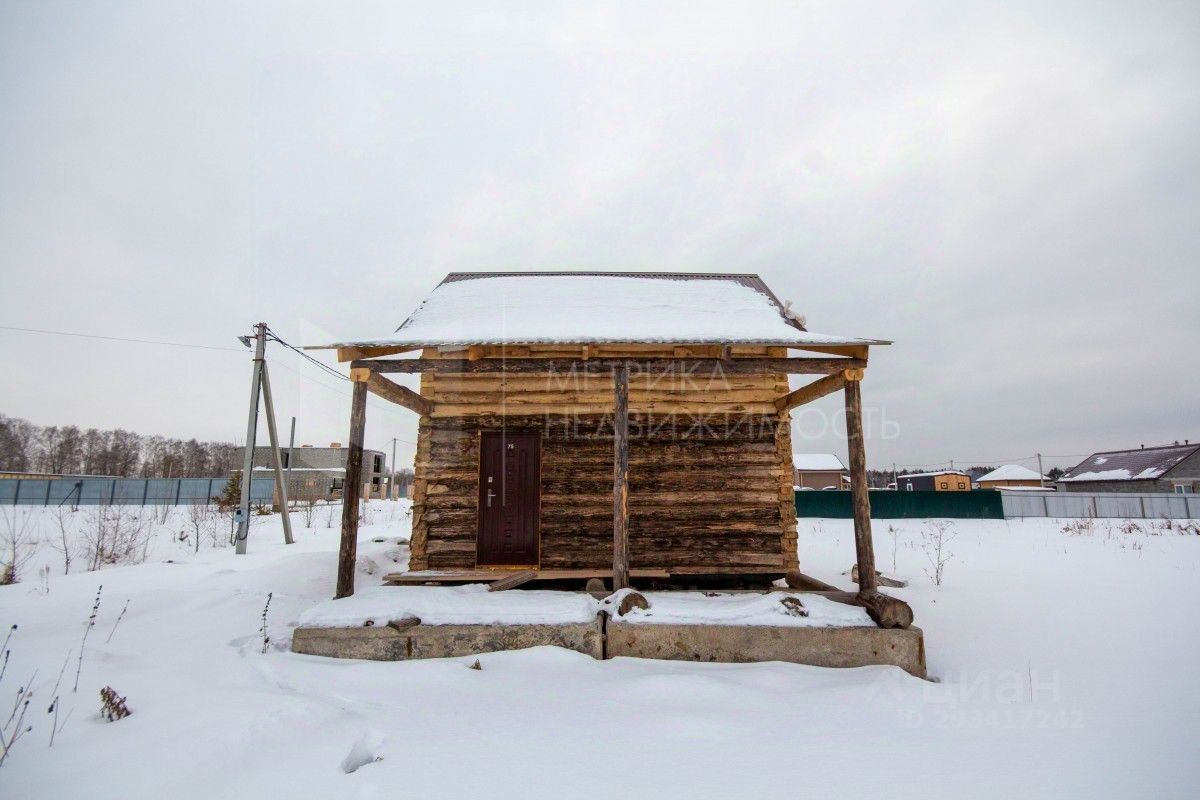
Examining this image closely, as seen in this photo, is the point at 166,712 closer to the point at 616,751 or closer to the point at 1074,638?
the point at 616,751

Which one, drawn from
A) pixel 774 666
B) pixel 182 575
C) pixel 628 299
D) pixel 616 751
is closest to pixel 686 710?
pixel 616 751

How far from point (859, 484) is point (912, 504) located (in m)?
20.9

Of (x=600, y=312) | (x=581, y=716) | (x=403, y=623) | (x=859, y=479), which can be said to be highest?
(x=600, y=312)

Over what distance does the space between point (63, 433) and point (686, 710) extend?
93.9m

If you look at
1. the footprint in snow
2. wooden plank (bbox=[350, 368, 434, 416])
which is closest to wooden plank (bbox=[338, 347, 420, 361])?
wooden plank (bbox=[350, 368, 434, 416])

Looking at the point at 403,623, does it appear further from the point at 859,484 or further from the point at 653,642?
the point at 859,484

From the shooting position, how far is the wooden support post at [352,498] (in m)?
5.16

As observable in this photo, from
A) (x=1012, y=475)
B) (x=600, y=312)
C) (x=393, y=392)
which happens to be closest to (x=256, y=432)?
(x=393, y=392)

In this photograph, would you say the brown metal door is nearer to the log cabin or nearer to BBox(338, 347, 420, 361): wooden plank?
the log cabin

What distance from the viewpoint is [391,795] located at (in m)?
2.54

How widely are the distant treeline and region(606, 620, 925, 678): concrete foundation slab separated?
66766mm

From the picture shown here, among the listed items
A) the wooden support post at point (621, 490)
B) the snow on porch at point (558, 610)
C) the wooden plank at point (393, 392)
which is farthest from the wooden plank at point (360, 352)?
the snow on porch at point (558, 610)

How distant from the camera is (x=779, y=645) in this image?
→ 450 centimetres

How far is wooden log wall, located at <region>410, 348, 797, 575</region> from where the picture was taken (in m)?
7.45
